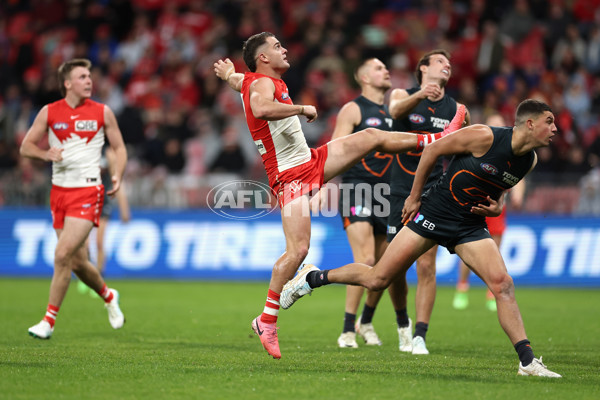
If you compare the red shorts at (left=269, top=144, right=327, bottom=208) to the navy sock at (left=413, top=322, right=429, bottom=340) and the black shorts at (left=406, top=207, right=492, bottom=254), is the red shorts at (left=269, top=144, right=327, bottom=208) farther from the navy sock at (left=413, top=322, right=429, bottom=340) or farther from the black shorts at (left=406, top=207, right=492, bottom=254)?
the navy sock at (left=413, top=322, right=429, bottom=340)

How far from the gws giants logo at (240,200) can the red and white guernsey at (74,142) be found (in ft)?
25.4

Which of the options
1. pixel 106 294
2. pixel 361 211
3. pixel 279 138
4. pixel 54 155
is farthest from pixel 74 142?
pixel 361 211

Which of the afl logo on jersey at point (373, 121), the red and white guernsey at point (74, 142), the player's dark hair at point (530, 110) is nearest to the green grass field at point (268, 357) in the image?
the red and white guernsey at point (74, 142)

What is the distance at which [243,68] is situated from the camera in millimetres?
21297

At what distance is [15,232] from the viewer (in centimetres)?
1855

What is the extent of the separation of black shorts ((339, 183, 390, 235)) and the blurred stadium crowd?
777 centimetres

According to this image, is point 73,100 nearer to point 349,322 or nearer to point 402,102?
point 402,102

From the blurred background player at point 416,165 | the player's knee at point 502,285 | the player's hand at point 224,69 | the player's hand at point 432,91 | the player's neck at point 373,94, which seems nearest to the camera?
the player's knee at point 502,285

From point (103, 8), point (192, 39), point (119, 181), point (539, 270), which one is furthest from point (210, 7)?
point (119, 181)

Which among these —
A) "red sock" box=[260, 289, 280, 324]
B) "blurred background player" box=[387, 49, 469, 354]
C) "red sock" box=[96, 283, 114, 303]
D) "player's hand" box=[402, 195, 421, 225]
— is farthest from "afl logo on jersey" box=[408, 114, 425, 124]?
"red sock" box=[96, 283, 114, 303]

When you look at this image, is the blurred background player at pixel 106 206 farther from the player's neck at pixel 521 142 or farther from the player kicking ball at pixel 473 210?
the player's neck at pixel 521 142

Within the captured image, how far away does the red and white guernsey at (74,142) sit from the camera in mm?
9695

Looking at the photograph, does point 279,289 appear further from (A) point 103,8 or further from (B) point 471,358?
(A) point 103,8

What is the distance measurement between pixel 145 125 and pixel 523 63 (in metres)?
10.2
